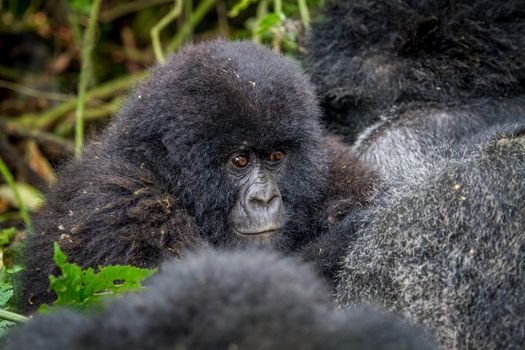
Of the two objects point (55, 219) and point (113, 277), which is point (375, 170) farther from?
point (113, 277)

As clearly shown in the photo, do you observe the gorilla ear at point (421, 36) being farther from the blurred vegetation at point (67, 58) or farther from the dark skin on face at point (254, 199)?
the blurred vegetation at point (67, 58)

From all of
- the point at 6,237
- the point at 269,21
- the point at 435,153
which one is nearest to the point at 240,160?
the point at 435,153

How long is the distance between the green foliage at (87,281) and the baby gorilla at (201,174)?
0.47m

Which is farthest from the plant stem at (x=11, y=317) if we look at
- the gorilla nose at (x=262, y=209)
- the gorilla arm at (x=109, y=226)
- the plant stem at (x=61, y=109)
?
the plant stem at (x=61, y=109)

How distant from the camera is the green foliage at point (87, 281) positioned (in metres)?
2.34

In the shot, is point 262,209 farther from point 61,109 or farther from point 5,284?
point 61,109

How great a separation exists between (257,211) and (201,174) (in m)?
0.27

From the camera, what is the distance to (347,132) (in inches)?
170

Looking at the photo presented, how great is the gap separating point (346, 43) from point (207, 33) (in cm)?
322

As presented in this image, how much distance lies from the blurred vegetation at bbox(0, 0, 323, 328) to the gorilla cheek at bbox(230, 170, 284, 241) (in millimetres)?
2348

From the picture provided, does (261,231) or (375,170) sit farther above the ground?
(375,170)

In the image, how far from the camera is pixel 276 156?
3.32 m

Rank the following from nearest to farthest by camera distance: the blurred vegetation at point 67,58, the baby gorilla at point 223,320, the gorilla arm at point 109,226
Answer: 1. the baby gorilla at point 223,320
2. the gorilla arm at point 109,226
3. the blurred vegetation at point 67,58

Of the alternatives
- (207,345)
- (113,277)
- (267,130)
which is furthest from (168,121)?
(207,345)
